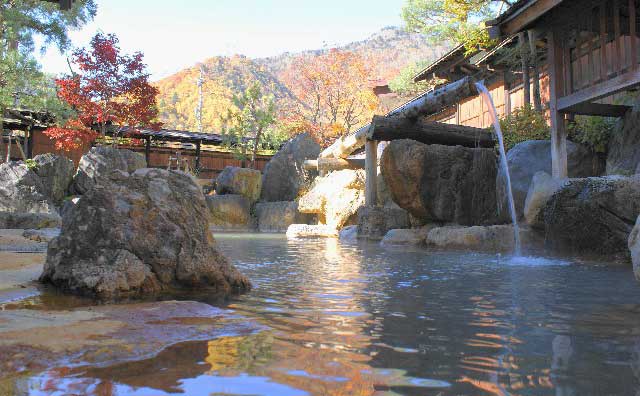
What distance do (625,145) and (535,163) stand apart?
1.42m

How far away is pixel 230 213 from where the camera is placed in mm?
19438

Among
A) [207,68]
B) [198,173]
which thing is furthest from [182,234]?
[207,68]

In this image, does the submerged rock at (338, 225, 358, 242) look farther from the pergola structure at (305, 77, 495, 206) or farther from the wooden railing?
the wooden railing

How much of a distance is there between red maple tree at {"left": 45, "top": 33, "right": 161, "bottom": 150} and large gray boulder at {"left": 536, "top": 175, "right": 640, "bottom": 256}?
1539 centimetres

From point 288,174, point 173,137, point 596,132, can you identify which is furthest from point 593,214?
point 173,137

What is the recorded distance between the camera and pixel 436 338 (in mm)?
2271

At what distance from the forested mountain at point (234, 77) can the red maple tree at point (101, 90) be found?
48.6ft

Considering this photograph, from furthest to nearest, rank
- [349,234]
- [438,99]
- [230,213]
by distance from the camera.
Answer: [230,213] → [349,234] → [438,99]

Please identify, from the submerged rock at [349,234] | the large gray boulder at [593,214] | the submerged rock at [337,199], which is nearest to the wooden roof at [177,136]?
the submerged rock at [337,199]

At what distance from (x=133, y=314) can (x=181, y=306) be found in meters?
0.32

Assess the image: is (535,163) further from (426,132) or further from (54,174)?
(54,174)

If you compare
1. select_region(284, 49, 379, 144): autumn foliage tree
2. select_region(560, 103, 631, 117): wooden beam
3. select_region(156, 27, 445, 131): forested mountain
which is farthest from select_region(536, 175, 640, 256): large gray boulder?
select_region(156, 27, 445, 131): forested mountain

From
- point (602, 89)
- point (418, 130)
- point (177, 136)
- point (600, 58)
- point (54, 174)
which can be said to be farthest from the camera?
point (177, 136)

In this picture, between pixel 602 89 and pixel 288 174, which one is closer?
pixel 602 89
